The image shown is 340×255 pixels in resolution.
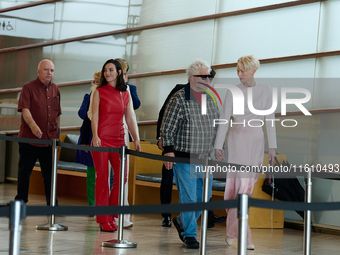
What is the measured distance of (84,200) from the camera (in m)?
7.85

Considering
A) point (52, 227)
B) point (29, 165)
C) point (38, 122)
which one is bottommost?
point (52, 227)

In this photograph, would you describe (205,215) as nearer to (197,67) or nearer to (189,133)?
(189,133)

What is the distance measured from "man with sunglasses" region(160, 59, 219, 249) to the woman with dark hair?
2.03 feet

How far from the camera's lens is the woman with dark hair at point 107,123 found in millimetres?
4766

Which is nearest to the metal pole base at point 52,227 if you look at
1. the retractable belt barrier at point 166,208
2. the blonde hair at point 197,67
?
the blonde hair at point 197,67

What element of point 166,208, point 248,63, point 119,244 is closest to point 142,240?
point 119,244

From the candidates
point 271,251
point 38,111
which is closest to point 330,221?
point 271,251

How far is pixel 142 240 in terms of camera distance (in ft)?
15.4

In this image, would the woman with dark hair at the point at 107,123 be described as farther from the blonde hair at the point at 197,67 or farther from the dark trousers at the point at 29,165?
the dark trousers at the point at 29,165

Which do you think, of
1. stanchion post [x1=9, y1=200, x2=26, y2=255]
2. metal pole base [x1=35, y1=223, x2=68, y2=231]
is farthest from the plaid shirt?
stanchion post [x1=9, y1=200, x2=26, y2=255]

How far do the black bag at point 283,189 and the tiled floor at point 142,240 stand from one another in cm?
35

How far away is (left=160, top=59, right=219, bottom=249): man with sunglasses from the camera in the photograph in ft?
14.2

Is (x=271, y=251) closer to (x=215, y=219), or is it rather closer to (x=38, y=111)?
(x=215, y=219)

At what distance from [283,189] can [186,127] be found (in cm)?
182
